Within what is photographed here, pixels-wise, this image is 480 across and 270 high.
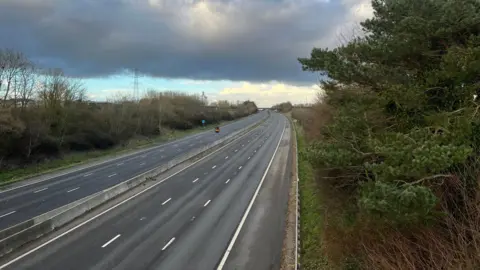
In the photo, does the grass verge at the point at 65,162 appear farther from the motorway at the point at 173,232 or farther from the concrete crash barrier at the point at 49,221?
the motorway at the point at 173,232

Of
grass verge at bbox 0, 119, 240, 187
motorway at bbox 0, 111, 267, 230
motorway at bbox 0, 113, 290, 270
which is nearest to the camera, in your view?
motorway at bbox 0, 113, 290, 270

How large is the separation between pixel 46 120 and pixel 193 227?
4113 cm

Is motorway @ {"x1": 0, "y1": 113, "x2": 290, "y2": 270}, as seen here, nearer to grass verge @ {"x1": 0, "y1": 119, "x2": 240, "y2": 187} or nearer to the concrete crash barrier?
the concrete crash barrier

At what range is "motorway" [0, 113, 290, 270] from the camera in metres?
17.1

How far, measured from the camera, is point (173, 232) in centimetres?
2164

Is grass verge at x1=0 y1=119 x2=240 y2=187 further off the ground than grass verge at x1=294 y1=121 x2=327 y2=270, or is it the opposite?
grass verge at x1=294 y1=121 x2=327 y2=270

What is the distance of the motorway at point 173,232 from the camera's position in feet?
56.2

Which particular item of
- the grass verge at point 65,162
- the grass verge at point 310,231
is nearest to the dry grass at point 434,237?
the grass verge at point 310,231

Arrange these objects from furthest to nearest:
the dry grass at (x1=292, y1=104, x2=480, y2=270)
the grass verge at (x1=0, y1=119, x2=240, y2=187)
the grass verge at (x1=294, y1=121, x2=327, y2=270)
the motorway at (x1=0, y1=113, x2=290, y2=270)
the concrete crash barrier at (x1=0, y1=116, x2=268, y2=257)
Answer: the grass verge at (x1=0, y1=119, x2=240, y2=187)
the concrete crash barrier at (x1=0, y1=116, x2=268, y2=257)
the motorway at (x1=0, y1=113, x2=290, y2=270)
the grass verge at (x1=294, y1=121, x2=327, y2=270)
the dry grass at (x1=292, y1=104, x2=480, y2=270)

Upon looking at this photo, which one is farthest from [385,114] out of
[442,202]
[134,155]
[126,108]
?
[126,108]

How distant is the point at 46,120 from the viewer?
55.9 m

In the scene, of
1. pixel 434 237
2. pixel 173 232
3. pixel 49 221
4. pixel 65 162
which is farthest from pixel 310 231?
pixel 65 162

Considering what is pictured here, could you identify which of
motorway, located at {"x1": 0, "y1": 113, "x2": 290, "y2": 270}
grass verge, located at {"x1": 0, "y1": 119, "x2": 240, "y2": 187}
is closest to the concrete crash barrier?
motorway, located at {"x1": 0, "y1": 113, "x2": 290, "y2": 270}

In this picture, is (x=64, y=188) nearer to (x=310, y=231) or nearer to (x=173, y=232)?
(x=173, y=232)
